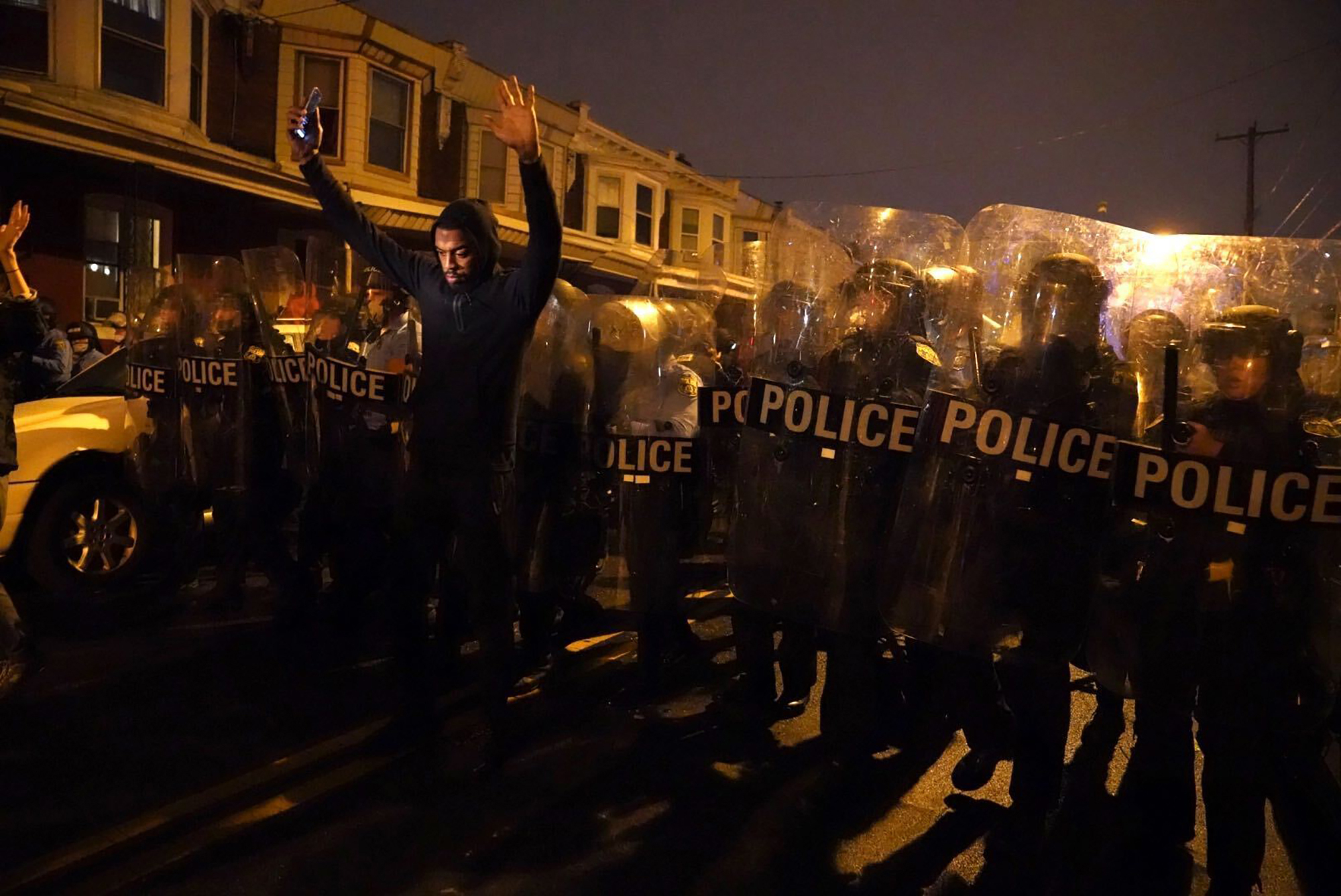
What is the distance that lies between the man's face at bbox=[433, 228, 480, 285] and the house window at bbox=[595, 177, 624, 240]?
21.2m

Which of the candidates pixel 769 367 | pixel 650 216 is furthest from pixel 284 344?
pixel 650 216

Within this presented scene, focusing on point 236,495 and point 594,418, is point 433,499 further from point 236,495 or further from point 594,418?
point 236,495

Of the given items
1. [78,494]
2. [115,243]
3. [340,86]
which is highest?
[340,86]

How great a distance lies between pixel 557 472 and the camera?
4.81 metres

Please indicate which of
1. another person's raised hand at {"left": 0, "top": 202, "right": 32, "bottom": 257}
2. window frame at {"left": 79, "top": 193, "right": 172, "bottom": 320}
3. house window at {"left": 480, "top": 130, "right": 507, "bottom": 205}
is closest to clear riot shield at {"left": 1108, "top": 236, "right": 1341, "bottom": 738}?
another person's raised hand at {"left": 0, "top": 202, "right": 32, "bottom": 257}

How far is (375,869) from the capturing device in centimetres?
323

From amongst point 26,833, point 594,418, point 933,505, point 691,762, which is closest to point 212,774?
point 26,833

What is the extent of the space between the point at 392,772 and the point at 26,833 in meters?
1.22

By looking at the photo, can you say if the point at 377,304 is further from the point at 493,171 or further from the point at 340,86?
the point at 493,171

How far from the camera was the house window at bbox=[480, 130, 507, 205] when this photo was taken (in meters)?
20.7

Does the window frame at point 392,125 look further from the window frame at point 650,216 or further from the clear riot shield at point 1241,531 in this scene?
the clear riot shield at point 1241,531

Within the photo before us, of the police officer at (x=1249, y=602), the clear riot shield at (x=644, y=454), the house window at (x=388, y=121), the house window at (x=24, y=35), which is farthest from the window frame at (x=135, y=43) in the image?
the police officer at (x=1249, y=602)

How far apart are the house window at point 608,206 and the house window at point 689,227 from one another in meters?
3.20

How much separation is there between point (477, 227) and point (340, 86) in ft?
A: 51.4
